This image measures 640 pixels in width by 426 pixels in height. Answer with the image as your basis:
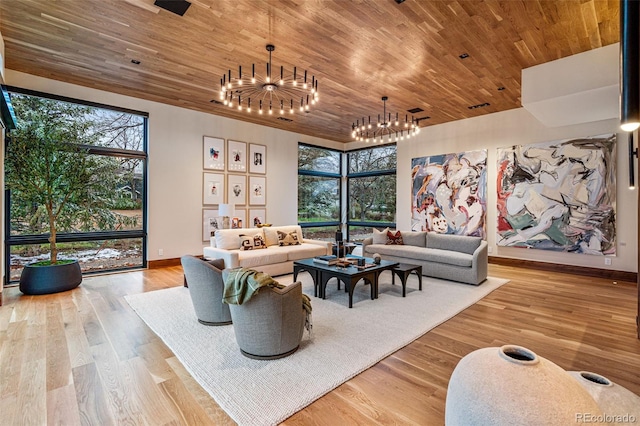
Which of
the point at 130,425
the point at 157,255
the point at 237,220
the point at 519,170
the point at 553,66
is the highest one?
the point at 553,66

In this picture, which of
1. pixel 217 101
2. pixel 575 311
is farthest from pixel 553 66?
pixel 217 101

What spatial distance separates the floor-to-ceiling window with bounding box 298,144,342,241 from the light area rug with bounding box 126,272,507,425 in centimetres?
468

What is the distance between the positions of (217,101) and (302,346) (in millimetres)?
5362

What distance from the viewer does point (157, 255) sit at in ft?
21.4

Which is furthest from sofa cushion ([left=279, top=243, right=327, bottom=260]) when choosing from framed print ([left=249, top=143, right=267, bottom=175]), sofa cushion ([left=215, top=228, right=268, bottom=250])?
framed print ([left=249, top=143, right=267, bottom=175])

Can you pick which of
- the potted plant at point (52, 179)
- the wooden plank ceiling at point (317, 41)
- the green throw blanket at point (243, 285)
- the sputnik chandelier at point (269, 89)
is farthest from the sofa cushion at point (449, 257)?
the potted plant at point (52, 179)

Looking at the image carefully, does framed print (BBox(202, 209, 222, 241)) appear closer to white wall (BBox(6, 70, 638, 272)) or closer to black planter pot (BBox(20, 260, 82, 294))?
white wall (BBox(6, 70, 638, 272))

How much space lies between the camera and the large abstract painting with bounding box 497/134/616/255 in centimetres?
571

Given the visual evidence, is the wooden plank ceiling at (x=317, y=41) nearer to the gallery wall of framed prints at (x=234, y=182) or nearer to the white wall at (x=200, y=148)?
the white wall at (x=200, y=148)

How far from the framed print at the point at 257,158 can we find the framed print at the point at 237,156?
0.17m

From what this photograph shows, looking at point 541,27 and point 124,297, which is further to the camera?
point 124,297

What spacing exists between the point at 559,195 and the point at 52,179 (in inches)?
355

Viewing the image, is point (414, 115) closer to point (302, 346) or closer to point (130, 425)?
point (302, 346)

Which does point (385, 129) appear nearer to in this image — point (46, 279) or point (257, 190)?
point (257, 190)
